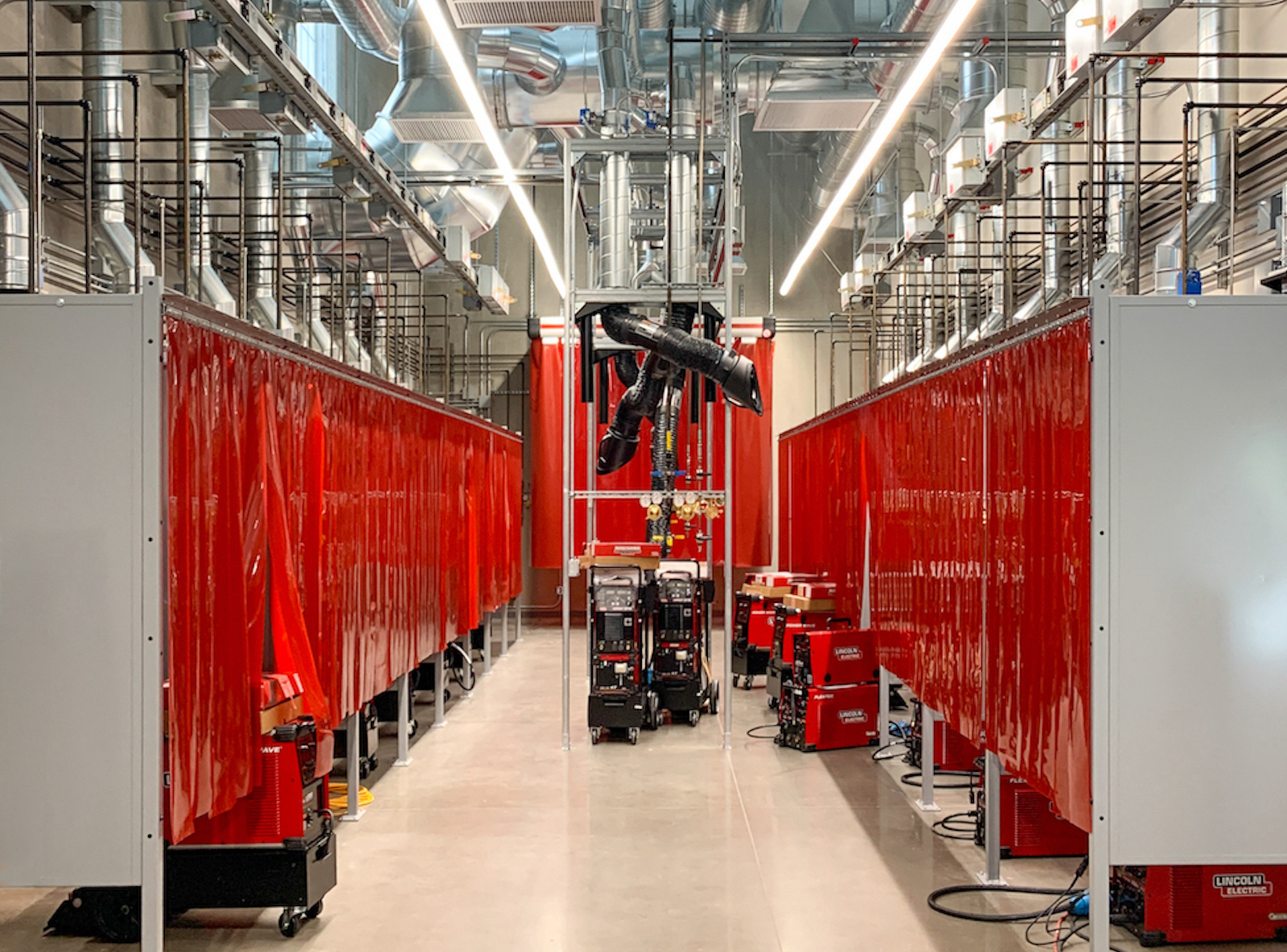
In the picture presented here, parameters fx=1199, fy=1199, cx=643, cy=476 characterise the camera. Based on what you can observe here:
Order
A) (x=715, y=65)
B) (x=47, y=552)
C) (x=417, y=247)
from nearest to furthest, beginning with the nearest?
(x=47, y=552)
(x=715, y=65)
(x=417, y=247)

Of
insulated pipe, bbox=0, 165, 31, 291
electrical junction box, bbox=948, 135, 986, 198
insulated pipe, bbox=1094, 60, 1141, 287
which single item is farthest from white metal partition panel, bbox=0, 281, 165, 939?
electrical junction box, bbox=948, 135, 986, 198

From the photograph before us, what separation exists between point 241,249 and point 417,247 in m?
5.02

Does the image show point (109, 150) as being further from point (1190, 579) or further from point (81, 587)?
point (1190, 579)

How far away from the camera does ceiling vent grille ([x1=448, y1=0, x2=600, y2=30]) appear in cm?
666

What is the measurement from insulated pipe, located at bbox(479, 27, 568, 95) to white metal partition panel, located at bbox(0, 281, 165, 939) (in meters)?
5.98

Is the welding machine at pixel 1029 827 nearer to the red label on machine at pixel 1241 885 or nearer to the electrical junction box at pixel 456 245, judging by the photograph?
the red label on machine at pixel 1241 885

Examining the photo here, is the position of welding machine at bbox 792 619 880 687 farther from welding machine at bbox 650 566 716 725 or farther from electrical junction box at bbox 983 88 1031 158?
electrical junction box at bbox 983 88 1031 158

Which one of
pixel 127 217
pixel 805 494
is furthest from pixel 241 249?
pixel 805 494

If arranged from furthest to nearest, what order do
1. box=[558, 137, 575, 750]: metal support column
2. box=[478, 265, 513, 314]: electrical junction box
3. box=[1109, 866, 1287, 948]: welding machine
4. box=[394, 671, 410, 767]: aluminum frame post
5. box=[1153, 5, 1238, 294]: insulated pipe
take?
box=[478, 265, 513, 314]: electrical junction box → box=[558, 137, 575, 750]: metal support column → box=[394, 671, 410, 767]: aluminum frame post → box=[1153, 5, 1238, 294]: insulated pipe → box=[1109, 866, 1287, 948]: welding machine

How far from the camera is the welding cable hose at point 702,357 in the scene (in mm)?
7609

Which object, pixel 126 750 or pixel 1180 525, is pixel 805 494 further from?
pixel 126 750

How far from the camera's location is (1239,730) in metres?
3.49

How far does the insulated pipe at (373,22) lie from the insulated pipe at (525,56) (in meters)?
0.59

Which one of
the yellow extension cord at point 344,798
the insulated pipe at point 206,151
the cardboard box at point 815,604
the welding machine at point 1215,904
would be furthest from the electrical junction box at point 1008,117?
the yellow extension cord at point 344,798
